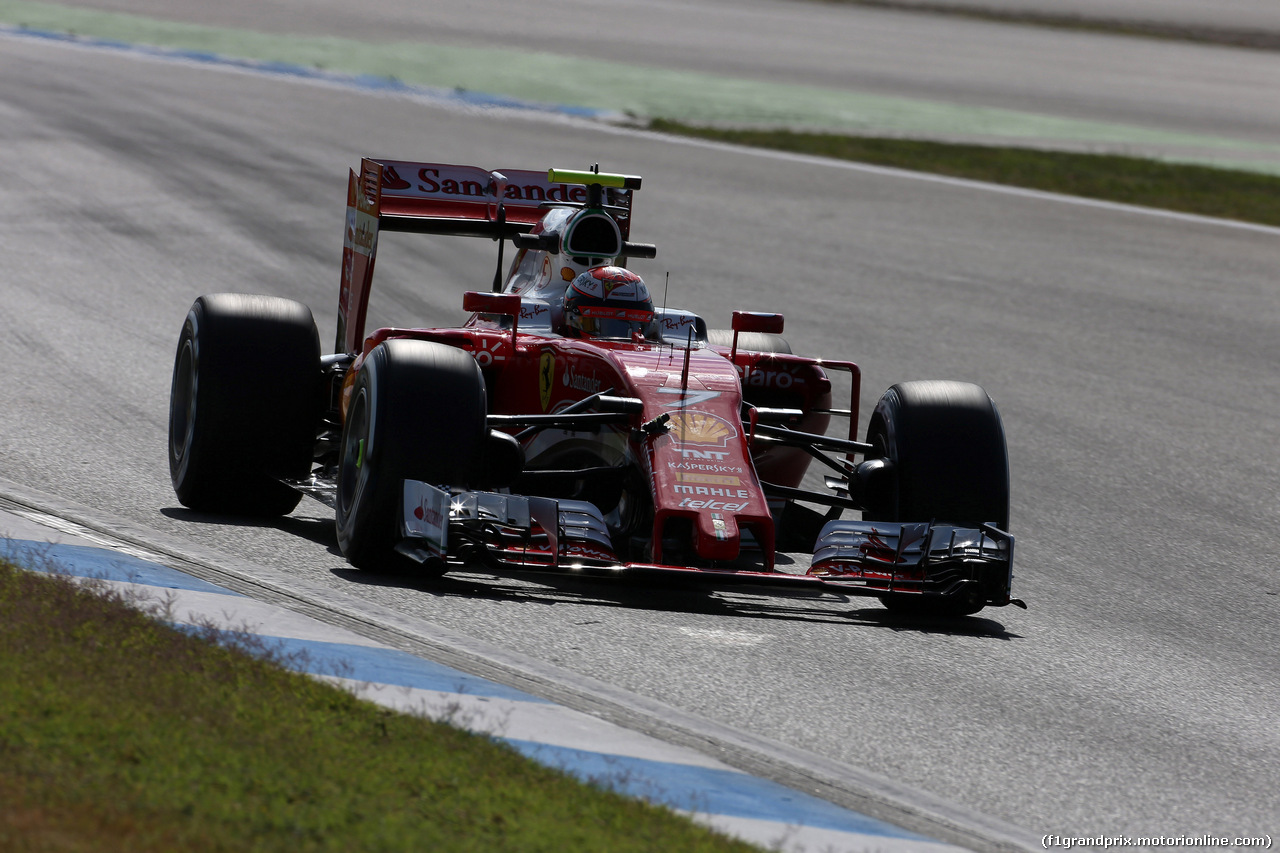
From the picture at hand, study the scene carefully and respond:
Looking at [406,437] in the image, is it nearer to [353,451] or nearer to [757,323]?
[353,451]

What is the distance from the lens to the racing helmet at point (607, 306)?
8180mm

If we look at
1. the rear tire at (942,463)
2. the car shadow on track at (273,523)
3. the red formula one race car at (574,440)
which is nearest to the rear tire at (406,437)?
the red formula one race car at (574,440)

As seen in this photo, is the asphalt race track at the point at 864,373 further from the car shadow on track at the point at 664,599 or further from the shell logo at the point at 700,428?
the shell logo at the point at 700,428

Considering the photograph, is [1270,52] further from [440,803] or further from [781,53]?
[440,803]

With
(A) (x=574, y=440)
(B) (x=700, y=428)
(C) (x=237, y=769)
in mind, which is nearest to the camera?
(C) (x=237, y=769)

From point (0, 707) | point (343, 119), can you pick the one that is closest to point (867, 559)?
point (0, 707)

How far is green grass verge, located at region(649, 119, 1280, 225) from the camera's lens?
2291 centimetres

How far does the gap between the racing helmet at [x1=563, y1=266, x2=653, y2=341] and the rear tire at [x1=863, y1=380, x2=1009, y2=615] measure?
4.46 feet

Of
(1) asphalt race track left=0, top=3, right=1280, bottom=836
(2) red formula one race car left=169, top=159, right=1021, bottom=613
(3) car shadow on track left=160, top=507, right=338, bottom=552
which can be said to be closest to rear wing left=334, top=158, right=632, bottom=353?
(2) red formula one race car left=169, top=159, right=1021, bottom=613

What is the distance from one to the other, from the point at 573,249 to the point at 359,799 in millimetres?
4933

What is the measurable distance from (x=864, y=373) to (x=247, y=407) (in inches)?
245

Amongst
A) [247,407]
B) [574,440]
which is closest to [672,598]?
[574,440]

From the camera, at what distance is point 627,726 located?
5.13m

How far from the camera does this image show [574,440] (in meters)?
7.66
